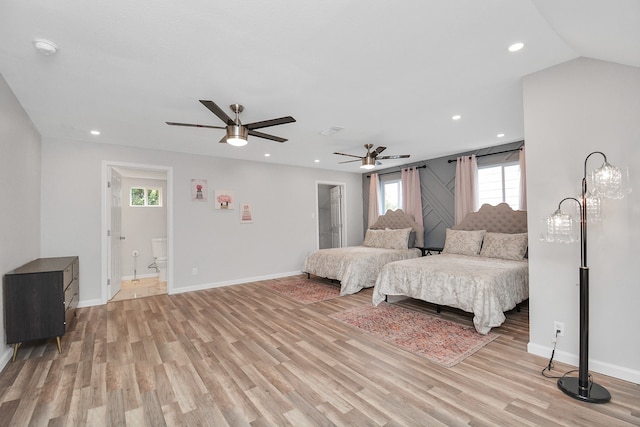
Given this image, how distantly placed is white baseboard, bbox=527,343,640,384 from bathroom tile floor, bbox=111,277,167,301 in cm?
542

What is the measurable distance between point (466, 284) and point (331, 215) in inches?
199

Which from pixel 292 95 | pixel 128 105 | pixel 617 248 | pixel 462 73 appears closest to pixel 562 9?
pixel 462 73

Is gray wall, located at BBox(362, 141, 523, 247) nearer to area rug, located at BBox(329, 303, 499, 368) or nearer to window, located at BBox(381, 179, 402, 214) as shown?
window, located at BBox(381, 179, 402, 214)

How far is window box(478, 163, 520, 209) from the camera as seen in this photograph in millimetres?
5016

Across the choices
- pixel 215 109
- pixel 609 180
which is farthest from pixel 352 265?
pixel 609 180

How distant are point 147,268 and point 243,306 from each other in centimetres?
371

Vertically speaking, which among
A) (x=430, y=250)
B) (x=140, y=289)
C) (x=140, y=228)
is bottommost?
(x=140, y=289)

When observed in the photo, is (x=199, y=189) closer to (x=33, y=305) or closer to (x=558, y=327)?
(x=33, y=305)

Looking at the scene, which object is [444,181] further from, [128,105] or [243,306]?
[128,105]

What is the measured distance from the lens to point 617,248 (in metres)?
2.19

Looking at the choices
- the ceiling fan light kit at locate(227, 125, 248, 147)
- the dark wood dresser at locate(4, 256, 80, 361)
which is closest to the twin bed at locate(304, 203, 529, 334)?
the ceiling fan light kit at locate(227, 125, 248, 147)

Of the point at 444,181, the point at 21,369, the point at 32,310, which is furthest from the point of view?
the point at 444,181

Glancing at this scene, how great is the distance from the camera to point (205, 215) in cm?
548

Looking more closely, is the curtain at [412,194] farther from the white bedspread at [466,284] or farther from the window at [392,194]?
the white bedspread at [466,284]
